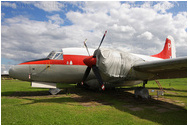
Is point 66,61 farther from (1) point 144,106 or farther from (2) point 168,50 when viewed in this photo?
(2) point 168,50

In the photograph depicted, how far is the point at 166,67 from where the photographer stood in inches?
307

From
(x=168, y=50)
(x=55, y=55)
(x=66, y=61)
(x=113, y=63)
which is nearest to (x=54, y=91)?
(x=66, y=61)

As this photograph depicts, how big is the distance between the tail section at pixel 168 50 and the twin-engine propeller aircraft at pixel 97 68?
823cm

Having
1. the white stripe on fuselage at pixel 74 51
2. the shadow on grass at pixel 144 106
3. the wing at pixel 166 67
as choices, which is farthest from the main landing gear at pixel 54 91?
the wing at pixel 166 67

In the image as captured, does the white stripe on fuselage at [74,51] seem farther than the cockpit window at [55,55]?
Yes

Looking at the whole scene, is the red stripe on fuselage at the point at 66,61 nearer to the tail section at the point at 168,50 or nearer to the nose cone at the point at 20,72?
the nose cone at the point at 20,72

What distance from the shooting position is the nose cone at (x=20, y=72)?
32.4ft

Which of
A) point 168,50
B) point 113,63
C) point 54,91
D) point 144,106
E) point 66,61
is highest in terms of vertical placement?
point 168,50

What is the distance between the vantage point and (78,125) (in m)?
4.86

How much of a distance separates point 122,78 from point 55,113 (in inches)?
176

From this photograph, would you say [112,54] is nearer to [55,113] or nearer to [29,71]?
[55,113]

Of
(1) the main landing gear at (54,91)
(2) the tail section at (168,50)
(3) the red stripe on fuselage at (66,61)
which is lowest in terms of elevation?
(1) the main landing gear at (54,91)

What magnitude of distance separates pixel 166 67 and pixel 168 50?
38.8 feet

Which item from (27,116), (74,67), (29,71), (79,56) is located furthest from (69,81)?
(27,116)
